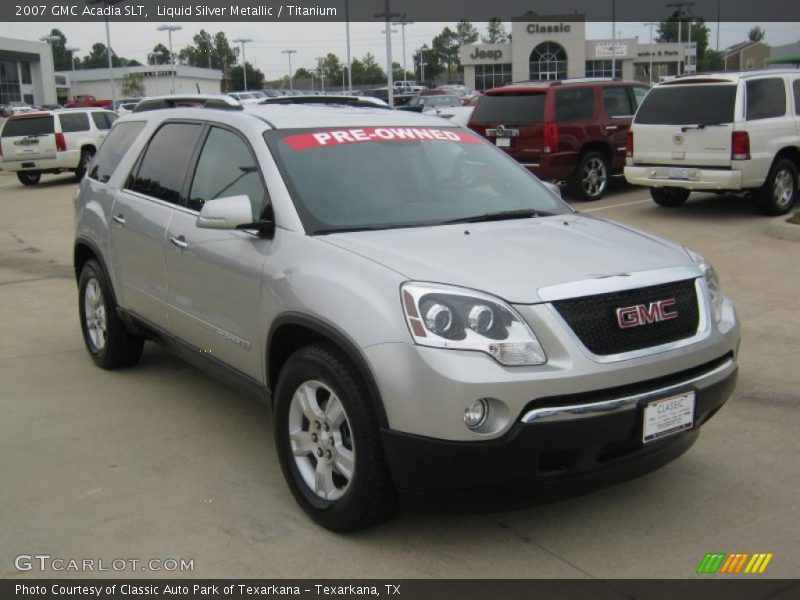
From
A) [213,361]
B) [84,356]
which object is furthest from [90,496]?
[84,356]

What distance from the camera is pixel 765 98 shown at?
11.0 m

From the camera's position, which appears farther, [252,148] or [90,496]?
[252,148]

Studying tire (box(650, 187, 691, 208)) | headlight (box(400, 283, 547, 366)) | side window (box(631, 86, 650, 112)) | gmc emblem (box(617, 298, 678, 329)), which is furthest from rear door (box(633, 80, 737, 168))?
headlight (box(400, 283, 547, 366))

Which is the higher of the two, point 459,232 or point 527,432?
point 459,232

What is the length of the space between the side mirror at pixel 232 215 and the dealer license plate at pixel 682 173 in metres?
8.31

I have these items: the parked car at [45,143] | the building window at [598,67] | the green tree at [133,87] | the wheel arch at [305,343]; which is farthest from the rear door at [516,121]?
the building window at [598,67]

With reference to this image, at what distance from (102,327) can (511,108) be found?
356 inches

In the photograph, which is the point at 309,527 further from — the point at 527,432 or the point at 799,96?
the point at 799,96

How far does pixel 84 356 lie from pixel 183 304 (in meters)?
2.10

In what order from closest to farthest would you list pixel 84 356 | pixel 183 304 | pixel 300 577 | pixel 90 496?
pixel 300 577 → pixel 90 496 → pixel 183 304 → pixel 84 356

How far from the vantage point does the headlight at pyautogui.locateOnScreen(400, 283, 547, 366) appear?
3.12 meters

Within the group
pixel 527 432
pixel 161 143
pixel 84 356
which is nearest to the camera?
pixel 527 432

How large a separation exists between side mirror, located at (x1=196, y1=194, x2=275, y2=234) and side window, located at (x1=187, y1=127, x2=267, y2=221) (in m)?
0.18

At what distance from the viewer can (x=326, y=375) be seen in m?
3.41
